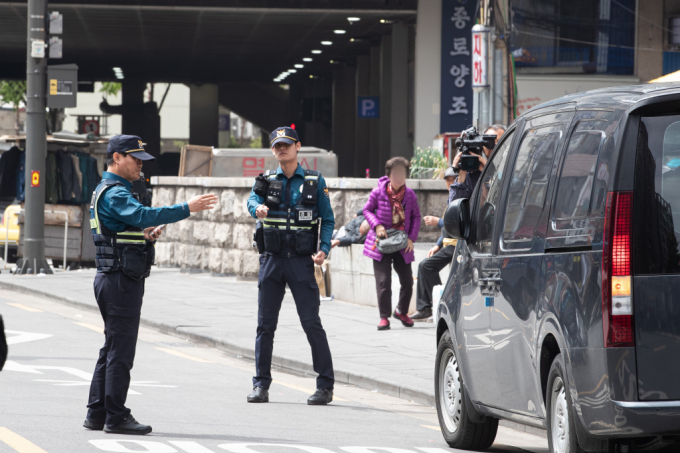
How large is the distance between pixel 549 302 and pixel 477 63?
826 centimetres

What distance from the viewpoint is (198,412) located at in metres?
7.14

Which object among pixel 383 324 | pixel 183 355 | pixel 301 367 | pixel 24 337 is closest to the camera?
pixel 301 367

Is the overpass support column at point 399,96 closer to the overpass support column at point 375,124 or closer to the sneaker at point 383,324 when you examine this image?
the overpass support column at point 375,124

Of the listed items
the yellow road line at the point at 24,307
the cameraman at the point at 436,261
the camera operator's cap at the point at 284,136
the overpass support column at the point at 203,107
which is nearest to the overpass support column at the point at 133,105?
the overpass support column at the point at 203,107

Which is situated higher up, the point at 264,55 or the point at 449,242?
the point at 264,55

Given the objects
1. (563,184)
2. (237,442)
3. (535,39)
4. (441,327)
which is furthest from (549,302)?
(535,39)

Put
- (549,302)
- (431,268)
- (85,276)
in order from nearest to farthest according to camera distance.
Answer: (549,302) < (431,268) < (85,276)

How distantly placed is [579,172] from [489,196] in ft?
4.05

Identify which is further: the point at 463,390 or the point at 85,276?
the point at 85,276

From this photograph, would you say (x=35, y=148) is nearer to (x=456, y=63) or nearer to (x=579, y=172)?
(x=456, y=63)

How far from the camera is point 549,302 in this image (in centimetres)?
463

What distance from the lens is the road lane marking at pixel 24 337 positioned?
1069cm

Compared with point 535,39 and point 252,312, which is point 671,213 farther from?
point 535,39

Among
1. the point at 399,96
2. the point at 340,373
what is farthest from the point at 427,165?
the point at 399,96
